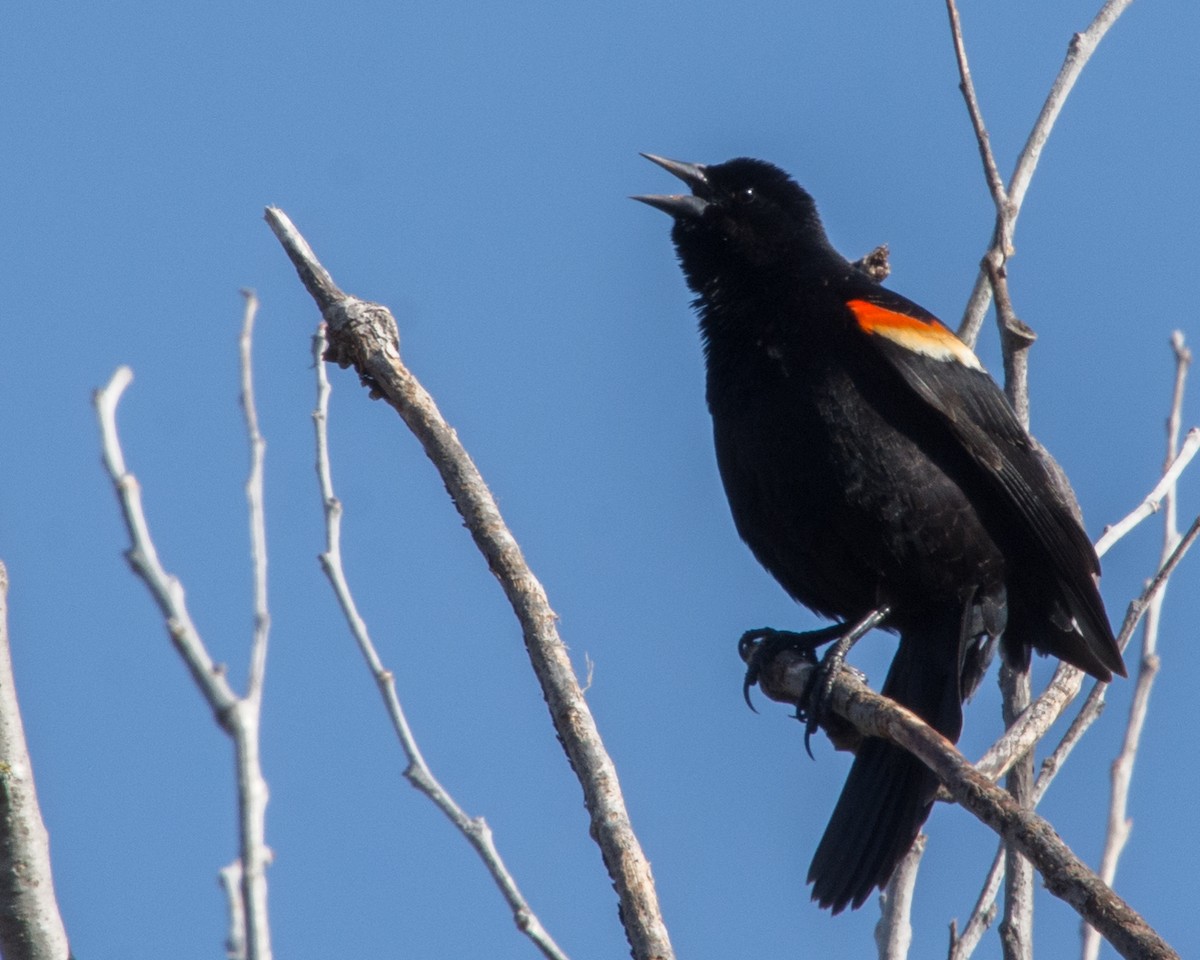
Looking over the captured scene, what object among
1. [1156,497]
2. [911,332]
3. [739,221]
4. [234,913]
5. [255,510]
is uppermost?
[739,221]

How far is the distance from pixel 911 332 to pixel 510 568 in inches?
79.0

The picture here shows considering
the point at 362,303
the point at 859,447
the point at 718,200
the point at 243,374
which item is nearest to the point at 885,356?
the point at 859,447

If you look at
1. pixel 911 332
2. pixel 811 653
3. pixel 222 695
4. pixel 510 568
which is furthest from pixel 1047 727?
pixel 222 695

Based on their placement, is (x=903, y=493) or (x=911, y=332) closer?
(x=903, y=493)

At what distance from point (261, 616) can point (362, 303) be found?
1125 millimetres

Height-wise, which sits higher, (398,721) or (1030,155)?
(1030,155)

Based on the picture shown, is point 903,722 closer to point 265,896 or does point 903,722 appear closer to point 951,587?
point 265,896

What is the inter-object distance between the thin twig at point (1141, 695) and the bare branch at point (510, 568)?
120cm

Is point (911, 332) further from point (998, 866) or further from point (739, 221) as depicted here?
point (998, 866)

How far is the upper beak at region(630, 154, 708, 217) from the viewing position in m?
4.92

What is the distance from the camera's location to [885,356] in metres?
4.27

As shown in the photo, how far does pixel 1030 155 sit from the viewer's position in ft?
13.0

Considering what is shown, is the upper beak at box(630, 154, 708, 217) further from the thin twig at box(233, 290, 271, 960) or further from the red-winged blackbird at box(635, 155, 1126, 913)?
the thin twig at box(233, 290, 271, 960)

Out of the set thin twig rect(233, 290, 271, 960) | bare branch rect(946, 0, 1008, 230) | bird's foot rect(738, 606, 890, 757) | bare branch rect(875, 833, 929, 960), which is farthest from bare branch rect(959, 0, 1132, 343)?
thin twig rect(233, 290, 271, 960)
